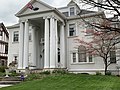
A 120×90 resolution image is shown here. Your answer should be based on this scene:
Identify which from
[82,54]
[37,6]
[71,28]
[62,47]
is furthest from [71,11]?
[82,54]

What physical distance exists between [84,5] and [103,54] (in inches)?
515

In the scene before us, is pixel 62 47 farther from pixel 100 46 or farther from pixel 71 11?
pixel 71 11

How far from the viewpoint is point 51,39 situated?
69.3ft

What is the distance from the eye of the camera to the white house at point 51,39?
70.4 feet

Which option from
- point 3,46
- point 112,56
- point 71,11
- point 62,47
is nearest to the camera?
point 112,56

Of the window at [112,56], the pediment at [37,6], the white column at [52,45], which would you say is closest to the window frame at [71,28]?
the white column at [52,45]

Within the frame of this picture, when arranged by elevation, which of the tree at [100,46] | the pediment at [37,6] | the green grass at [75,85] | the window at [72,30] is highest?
the pediment at [37,6]

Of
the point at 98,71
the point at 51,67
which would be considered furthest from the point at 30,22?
the point at 98,71

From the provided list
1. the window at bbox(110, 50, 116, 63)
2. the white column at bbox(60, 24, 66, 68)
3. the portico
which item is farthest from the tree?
the portico

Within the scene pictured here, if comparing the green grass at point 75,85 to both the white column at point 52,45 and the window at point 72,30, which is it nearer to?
the white column at point 52,45

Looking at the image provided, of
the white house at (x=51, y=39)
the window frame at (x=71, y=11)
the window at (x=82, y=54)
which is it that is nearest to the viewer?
the white house at (x=51, y=39)

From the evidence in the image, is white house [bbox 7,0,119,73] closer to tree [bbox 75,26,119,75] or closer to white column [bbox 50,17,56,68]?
white column [bbox 50,17,56,68]

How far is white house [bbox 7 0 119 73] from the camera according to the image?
21.5 m

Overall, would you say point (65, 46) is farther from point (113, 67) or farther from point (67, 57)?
point (113, 67)
